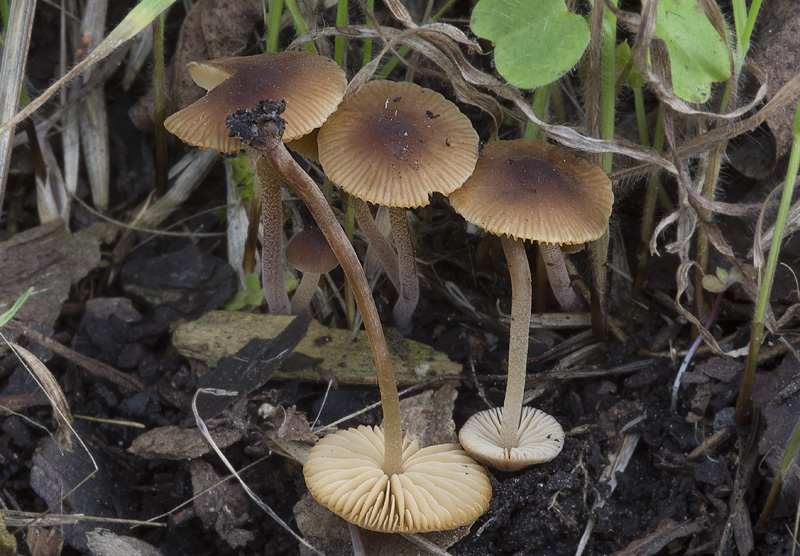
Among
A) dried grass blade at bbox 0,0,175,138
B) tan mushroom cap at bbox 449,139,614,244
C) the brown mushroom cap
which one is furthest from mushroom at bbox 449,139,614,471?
dried grass blade at bbox 0,0,175,138

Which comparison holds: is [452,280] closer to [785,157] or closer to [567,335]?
[567,335]

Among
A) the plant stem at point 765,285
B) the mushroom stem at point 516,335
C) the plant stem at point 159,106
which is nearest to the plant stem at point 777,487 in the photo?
the plant stem at point 765,285

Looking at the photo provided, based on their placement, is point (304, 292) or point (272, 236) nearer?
point (272, 236)

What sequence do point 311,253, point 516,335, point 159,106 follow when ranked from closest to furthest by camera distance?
point 516,335
point 311,253
point 159,106

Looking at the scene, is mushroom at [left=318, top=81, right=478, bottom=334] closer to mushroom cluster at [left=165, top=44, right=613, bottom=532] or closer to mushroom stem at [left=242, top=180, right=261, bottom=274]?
mushroom cluster at [left=165, top=44, right=613, bottom=532]

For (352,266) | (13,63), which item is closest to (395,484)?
(352,266)

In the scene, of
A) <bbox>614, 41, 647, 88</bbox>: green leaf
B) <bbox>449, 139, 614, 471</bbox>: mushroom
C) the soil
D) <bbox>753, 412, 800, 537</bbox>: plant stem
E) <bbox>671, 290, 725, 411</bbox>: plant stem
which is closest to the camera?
<bbox>753, 412, 800, 537</bbox>: plant stem

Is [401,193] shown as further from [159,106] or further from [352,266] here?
[159,106]
